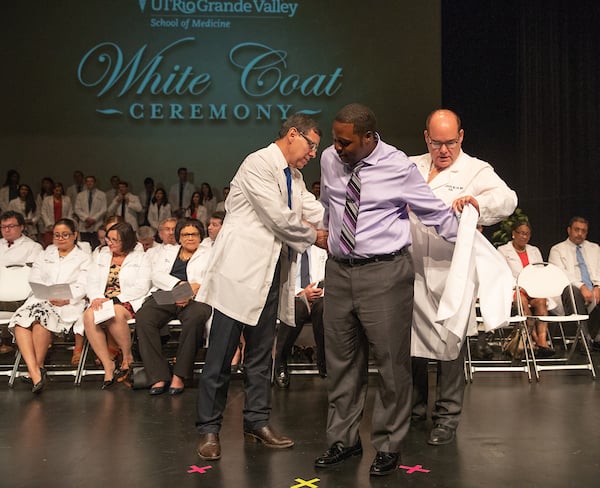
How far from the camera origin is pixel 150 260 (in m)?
6.00

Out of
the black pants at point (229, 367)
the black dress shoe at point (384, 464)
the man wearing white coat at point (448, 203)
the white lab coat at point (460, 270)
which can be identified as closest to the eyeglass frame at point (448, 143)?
the man wearing white coat at point (448, 203)

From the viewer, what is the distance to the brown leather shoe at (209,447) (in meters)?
3.64

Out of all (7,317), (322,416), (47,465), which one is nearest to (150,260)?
(7,317)

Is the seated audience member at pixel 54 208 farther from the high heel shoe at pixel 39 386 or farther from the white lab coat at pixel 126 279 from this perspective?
the high heel shoe at pixel 39 386

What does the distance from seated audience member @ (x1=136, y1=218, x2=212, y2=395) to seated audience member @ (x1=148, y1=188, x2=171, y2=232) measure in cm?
527

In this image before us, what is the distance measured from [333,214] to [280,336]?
2.29 metres

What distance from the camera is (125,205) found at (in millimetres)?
11367

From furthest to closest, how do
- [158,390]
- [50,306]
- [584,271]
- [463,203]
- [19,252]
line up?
1. [584,271]
2. [19,252]
3. [50,306]
4. [158,390]
5. [463,203]

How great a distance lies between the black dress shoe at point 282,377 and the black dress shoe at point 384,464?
202 cm

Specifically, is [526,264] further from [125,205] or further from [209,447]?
[125,205]

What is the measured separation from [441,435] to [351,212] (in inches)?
51.8

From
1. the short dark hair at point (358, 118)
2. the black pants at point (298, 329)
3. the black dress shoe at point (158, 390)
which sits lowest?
the black dress shoe at point (158, 390)

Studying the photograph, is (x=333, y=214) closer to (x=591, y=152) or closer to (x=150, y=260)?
(x=150, y=260)

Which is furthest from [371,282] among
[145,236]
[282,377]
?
[145,236]
